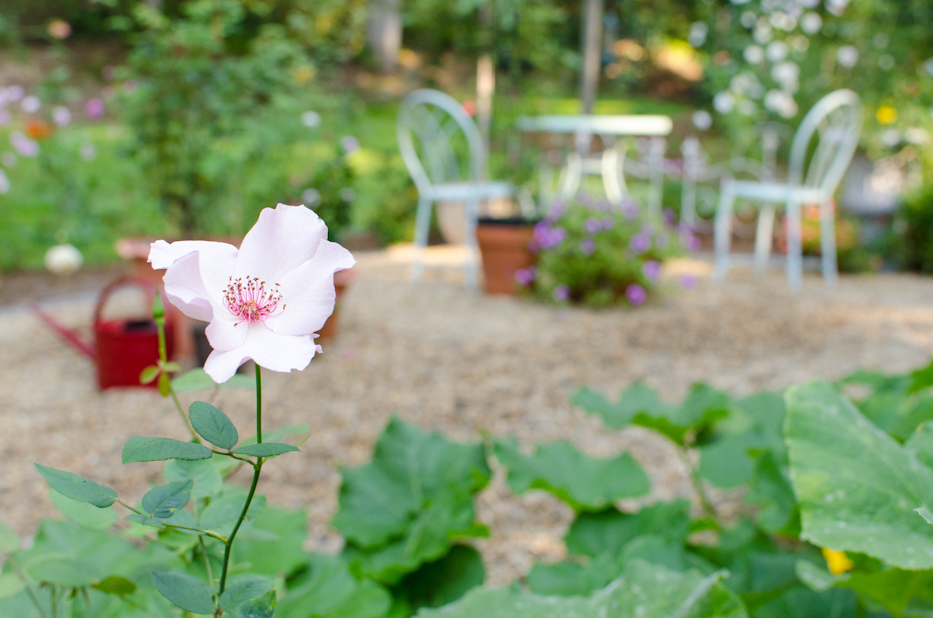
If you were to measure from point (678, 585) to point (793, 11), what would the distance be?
707 centimetres

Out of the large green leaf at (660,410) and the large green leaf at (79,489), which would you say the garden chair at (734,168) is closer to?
the large green leaf at (660,410)

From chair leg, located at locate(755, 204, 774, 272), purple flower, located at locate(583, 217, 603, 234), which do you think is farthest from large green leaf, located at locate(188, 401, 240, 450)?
chair leg, located at locate(755, 204, 774, 272)

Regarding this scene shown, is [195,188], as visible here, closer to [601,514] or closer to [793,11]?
[601,514]

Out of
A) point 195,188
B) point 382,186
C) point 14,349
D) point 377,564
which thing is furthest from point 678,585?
point 382,186

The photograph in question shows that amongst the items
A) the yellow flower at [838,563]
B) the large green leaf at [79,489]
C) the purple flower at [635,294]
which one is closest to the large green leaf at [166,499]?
the large green leaf at [79,489]

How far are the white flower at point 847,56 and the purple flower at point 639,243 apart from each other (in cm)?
324

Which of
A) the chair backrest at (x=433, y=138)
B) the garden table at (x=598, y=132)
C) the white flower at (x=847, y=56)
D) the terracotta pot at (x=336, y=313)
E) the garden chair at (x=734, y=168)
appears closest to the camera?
the terracotta pot at (x=336, y=313)

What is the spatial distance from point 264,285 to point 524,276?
3.08 m

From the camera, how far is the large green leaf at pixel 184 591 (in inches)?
12.1

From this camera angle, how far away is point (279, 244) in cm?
32

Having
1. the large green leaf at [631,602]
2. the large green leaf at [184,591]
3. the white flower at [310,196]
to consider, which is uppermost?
the large green leaf at [184,591]

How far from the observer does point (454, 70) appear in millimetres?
10734

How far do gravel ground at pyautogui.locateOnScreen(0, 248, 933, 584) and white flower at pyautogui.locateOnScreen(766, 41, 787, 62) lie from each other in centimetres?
309

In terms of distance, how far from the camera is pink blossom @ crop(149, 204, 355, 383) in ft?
0.94
